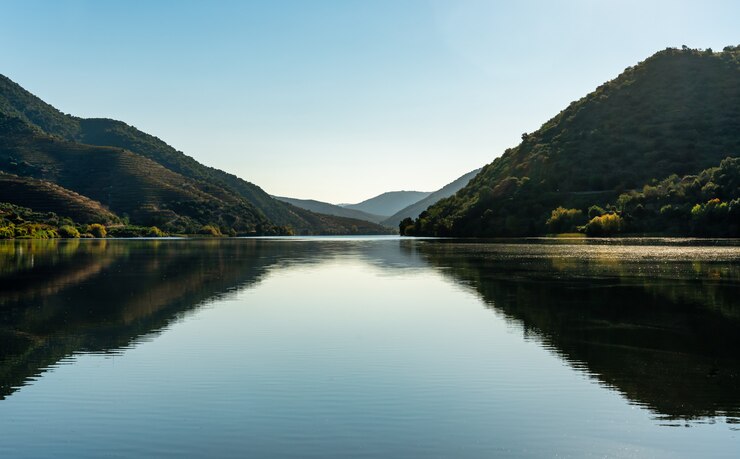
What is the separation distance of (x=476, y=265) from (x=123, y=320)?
166 ft

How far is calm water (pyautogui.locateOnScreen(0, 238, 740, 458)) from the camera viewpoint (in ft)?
48.0

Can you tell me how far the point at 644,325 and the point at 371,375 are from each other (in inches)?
618

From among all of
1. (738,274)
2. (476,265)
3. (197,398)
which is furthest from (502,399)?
(476,265)

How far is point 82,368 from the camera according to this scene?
21828mm

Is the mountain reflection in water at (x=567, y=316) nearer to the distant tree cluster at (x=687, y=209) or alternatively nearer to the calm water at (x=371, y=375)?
the calm water at (x=371, y=375)

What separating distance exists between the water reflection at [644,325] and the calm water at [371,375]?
0.41ft

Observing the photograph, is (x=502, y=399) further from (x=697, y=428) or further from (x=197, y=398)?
(x=197, y=398)

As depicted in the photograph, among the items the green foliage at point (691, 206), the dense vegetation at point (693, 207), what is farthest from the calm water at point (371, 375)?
the green foliage at point (691, 206)

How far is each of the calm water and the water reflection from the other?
126 mm

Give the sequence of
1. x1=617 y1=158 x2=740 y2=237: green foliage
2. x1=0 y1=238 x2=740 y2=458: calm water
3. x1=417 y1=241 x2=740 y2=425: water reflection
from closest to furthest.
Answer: x1=0 y1=238 x2=740 y2=458: calm water
x1=417 y1=241 x2=740 y2=425: water reflection
x1=617 y1=158 x2=740 y2=237: green foliage

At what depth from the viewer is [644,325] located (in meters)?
30.6

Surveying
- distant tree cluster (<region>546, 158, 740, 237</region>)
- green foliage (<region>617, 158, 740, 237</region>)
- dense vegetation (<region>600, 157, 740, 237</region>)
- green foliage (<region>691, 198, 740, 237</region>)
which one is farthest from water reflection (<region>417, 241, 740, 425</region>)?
green foliage (<region>617, 158, 740, 237</region>)

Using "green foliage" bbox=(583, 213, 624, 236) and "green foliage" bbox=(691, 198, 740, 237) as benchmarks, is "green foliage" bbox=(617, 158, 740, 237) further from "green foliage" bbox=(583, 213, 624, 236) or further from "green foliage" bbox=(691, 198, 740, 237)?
"green foliage" bbox=(583, 213, 624, 236)

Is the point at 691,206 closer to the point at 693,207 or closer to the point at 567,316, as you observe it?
the point at 693,207
